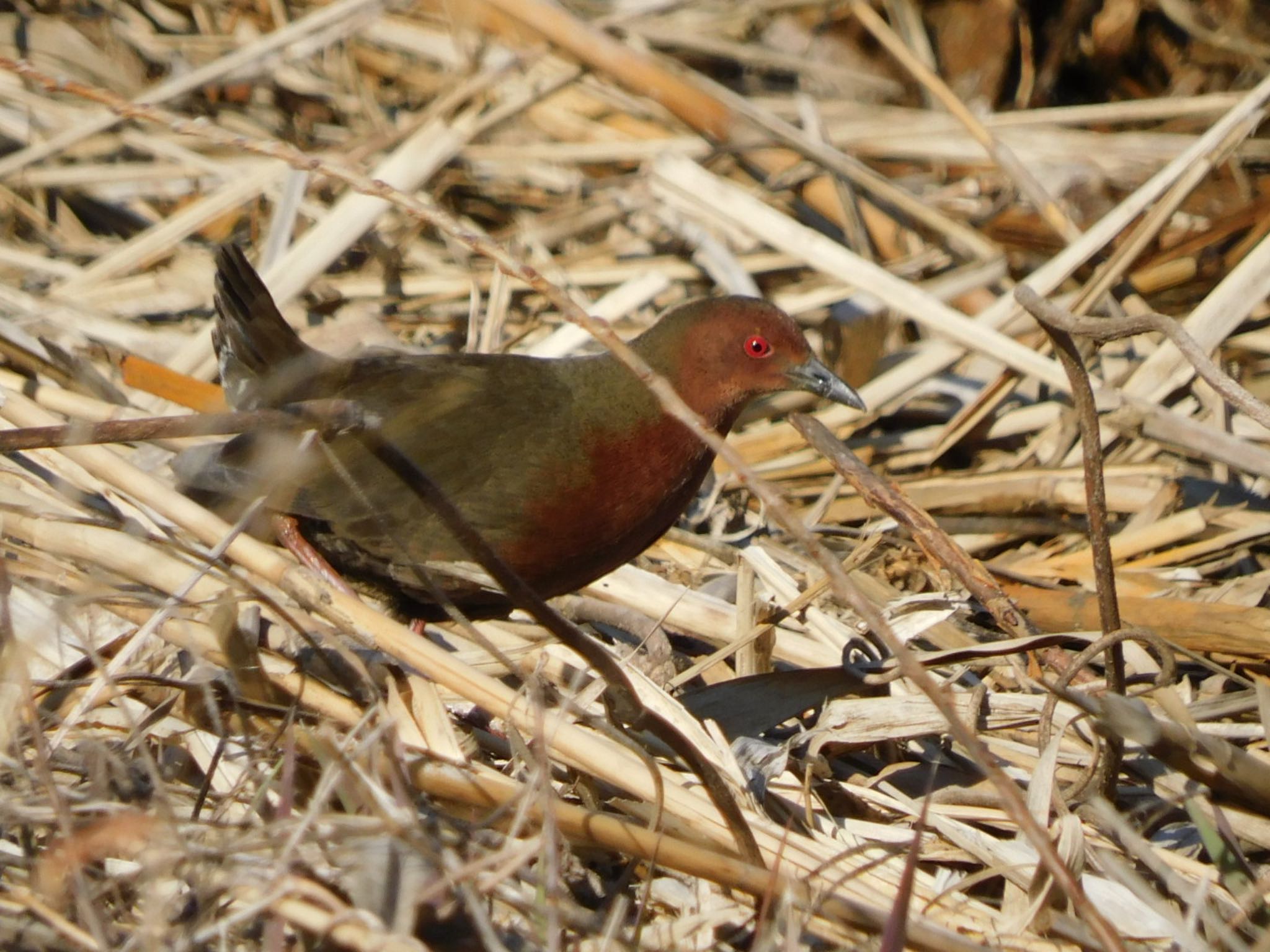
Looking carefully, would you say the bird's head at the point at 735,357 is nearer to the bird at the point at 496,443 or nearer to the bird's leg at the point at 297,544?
the bird at the point at 496,443

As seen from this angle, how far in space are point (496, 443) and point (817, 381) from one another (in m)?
0.88

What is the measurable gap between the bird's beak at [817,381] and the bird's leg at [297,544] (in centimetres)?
129

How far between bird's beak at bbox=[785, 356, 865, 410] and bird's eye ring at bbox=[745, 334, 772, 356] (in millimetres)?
95

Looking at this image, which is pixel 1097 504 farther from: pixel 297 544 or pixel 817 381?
pixel 297 544

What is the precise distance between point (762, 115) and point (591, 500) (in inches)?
86.0

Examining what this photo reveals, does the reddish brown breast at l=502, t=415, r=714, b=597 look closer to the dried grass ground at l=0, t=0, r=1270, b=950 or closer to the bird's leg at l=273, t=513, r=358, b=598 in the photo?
the dried grass ground at l=0, t=0, r=1270, b=950

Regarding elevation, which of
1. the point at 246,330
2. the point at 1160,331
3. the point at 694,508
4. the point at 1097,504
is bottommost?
the point at 694,508

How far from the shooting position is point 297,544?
379cm

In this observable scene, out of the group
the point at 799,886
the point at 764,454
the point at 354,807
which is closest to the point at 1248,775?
the point at 799,886

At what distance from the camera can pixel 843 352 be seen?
4.82 metres

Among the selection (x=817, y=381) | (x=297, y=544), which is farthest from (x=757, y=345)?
(x=297, y=544)

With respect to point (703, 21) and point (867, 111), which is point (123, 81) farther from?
point (867, 111)

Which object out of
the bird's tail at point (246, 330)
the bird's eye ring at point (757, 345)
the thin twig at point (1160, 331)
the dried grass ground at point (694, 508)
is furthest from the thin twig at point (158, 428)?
the bird's eye ring at point (757, 345)

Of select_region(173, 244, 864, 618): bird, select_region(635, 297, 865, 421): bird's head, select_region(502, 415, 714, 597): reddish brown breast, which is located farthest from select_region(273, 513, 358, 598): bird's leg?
select_region(635, 297, 865, 421): bird's head
